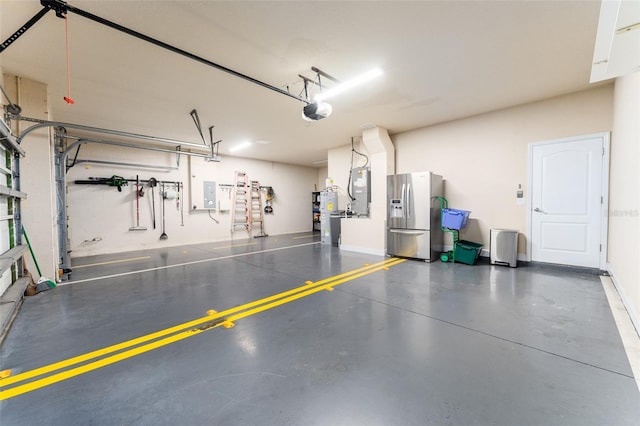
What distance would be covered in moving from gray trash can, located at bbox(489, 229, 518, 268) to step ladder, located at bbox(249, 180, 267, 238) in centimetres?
701

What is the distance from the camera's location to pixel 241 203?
29.0 ft

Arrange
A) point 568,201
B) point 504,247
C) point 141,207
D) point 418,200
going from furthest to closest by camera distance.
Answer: point 141,207 → point 418,200 → point 504,247 → point 568,201

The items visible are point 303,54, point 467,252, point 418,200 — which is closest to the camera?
point 303,54

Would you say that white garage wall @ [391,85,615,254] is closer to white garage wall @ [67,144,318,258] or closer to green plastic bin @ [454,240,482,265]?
green plastic bin @ [454,240,482,265]

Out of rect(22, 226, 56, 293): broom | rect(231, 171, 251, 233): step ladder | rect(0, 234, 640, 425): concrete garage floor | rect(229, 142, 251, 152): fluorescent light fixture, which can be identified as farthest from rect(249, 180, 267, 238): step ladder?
rect(22, 226, 56, 293): broom

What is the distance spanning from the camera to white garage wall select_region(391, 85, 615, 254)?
13.4ft

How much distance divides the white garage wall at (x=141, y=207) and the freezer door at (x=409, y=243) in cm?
540

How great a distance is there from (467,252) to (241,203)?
7053 mm

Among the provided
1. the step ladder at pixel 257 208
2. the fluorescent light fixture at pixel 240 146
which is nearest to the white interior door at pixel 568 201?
the fluorescent light fixture at pixel 240 146

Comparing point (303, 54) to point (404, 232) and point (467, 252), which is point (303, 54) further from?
point (467, 252)

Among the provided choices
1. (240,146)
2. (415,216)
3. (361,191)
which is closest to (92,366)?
(415,216)

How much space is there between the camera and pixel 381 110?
4719mm

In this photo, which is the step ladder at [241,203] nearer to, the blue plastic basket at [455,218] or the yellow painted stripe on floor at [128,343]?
the yellow painted stripe on floor at [128,343]

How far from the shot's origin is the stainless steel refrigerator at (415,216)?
4977 millimetres
